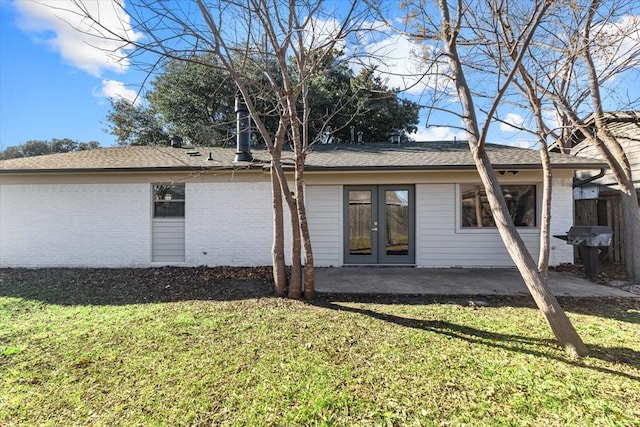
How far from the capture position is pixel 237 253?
7.98 m

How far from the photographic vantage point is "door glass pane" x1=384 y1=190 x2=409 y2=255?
8.08 meters

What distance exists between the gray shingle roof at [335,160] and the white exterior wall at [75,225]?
1.88ft

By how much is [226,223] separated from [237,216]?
1.10ft

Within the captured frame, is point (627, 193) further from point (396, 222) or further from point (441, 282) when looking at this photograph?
point (396, 222)

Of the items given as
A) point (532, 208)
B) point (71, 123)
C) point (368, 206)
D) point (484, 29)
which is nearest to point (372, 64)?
point (484, 29)

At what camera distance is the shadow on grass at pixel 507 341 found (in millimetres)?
3136

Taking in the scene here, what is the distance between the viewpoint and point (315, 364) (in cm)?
310

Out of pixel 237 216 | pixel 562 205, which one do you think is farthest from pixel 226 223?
pixel 562 205

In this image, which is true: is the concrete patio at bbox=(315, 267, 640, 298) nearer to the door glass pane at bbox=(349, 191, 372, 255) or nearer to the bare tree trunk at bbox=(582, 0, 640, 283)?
the door glass pane at bbox=(349, 191, 372, 255)

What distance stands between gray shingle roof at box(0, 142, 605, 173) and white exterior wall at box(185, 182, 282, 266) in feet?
2.20

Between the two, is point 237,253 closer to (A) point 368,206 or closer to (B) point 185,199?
(B) point 185,199

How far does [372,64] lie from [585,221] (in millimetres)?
8155

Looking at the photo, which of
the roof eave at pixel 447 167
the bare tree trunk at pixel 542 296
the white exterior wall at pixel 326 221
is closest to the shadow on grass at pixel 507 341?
the bare tree trunk at pixel 542 296

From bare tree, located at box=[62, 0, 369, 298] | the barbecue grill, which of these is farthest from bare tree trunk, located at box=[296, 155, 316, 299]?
the barbecue grill
